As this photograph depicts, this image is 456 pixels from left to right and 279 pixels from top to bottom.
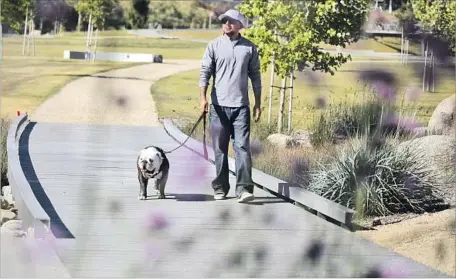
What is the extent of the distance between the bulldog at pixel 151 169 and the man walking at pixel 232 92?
1.27 ft

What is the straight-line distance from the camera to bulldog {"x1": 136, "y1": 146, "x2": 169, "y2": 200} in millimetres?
6625

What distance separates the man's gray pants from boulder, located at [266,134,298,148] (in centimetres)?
296

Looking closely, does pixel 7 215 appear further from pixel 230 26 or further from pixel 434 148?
pixel 434 148

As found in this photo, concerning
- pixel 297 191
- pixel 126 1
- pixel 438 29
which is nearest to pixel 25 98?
pixel 297 191

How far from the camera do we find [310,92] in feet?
27.5

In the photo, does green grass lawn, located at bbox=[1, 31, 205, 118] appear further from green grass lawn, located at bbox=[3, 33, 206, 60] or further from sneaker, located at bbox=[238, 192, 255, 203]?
sneaker, located at bbox=[238, 192, 255, 203]

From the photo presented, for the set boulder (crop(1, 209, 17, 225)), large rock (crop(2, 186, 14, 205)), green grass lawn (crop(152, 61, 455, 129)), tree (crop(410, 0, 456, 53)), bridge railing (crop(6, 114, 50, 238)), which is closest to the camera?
green grass lawn (crop(152, 61, 455, 129))

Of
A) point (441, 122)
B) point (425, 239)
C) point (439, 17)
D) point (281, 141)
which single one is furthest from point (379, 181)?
point (281, 141)

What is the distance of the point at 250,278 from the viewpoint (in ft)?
13.6

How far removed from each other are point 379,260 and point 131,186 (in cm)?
289

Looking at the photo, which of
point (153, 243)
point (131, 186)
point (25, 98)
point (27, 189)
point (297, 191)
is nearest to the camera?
point (153, 243)

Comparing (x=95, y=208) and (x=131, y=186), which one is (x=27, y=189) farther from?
(x=131, y=186)

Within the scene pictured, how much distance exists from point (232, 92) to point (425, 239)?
1650 mm

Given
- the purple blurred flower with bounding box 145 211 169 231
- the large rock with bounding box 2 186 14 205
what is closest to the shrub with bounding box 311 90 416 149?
the purple blurred flower with bounding box 145 211 169 231
